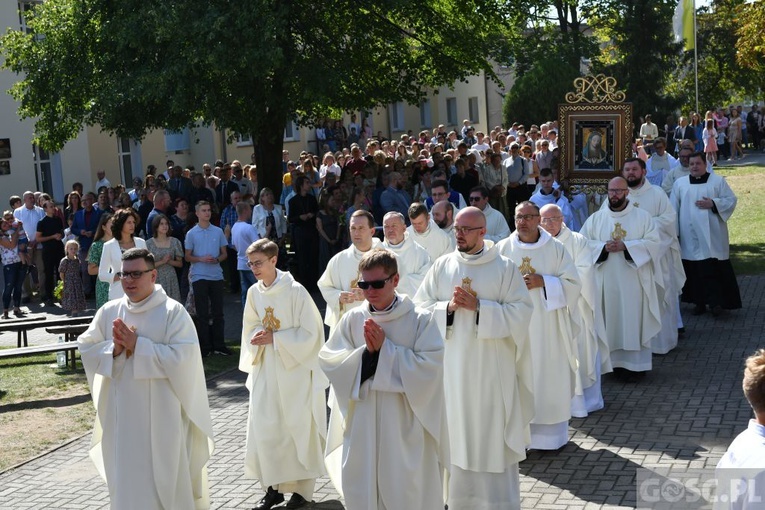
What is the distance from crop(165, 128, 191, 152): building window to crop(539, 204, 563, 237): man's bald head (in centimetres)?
2541

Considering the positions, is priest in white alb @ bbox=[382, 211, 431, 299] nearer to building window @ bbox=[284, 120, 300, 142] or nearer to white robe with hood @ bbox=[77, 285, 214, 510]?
white robe with hood @ bbox=[77, 285, 214, 510]

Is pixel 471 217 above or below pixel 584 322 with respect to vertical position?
above

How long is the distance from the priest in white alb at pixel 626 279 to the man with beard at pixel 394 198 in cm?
672

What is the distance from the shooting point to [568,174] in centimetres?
1703

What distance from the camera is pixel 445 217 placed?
39.6ft

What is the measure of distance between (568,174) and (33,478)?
9991 millimetres

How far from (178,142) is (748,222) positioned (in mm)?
18273

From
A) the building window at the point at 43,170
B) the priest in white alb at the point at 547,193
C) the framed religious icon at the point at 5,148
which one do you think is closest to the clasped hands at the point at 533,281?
the priest in white alb at the point at 547,193

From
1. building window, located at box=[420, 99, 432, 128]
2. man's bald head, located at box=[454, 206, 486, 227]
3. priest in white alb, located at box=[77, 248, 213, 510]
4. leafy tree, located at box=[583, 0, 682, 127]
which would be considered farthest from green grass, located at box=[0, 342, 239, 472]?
building window, located at box=[420, 99, 432, 128]

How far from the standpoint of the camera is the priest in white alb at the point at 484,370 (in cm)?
787

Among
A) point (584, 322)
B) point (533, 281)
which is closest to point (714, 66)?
point (584, 322)

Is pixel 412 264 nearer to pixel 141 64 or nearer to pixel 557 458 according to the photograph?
pixel 557 458

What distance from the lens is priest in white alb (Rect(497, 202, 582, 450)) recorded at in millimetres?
9367

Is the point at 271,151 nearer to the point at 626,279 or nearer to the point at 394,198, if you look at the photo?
the point at 394,198
